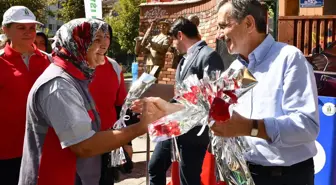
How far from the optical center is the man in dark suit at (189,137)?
3439 millimetres

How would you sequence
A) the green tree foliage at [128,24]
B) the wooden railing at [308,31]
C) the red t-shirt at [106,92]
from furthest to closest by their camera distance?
the green tree foliage at [128,24] → the wooden railing at [308,31] → the red t-shirt at [106,92]

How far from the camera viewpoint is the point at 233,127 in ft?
5.21

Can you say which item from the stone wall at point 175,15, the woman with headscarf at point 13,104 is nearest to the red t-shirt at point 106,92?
the woman with headscarf at point 13,104

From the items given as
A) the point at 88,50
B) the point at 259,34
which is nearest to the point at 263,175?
the point at 259,34

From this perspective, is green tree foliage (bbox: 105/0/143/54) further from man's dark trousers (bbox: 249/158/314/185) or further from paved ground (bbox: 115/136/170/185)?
man's dark trousers (bbox: 249/158/314/185)

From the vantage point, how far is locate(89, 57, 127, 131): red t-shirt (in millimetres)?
3244

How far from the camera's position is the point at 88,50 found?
199cm

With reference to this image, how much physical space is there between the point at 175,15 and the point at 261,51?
23.5 ft

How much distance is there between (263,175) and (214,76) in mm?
691

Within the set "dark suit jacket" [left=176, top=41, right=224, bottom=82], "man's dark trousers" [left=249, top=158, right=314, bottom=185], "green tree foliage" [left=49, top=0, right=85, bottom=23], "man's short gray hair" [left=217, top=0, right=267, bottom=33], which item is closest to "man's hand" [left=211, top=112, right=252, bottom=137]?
"man's dark trousers" [left=249, top=158, right=314, bottom=185]

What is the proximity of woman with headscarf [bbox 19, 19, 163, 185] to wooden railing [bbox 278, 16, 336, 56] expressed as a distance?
5.92 m

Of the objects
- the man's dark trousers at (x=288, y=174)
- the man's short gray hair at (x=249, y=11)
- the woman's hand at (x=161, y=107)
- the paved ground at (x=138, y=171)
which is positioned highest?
the man's short gray hair at (x=249, y=11)

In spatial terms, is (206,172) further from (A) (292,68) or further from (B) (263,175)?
(A) (292,68)

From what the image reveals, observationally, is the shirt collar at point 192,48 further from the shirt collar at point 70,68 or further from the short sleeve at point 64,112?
the short sleeve at point 64,112
